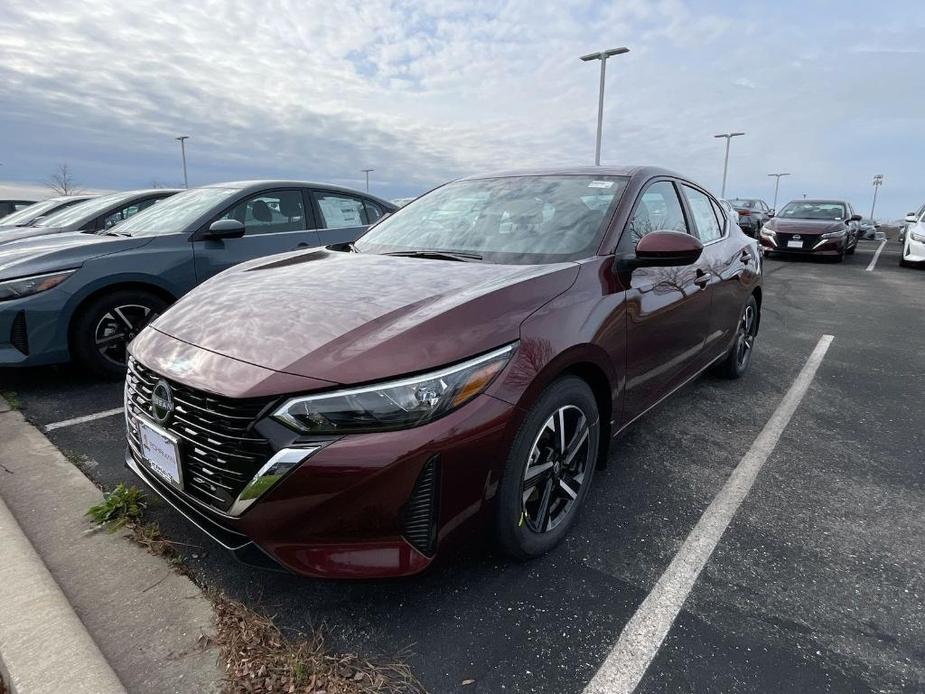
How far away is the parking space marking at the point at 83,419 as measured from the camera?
138 inches

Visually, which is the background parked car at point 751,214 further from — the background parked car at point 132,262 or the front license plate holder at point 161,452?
the front license plate holder at point 161,452

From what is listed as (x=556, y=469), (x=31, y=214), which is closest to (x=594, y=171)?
(x=556, y=469)

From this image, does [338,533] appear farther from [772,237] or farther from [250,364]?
[772,237]

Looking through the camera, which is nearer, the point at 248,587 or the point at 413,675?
the point at 413,675

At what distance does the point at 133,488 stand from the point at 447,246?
1.84 m

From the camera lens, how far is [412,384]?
67.1 inches

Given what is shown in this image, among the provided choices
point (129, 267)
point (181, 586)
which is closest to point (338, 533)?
point (181, 586)

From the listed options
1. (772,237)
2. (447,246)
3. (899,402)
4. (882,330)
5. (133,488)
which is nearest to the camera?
(133,488)

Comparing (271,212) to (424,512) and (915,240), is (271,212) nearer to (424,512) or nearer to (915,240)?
(424,512)

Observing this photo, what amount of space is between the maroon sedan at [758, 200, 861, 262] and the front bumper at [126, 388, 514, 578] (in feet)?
44.2

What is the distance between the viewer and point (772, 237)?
1418cm

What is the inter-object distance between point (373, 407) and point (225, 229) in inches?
128

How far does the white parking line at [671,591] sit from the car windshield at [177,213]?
4.30 metres

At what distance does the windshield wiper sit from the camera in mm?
2625
